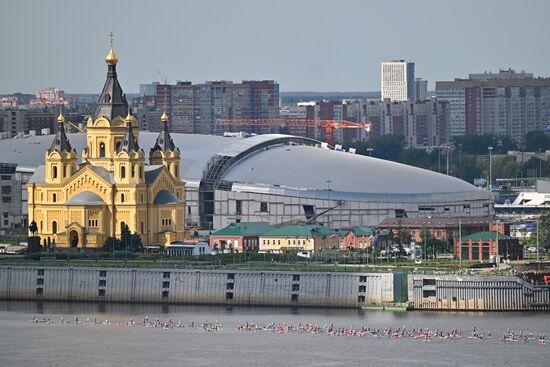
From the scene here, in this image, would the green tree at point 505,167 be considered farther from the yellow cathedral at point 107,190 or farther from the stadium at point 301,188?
the yellow cathedral at point 107,190

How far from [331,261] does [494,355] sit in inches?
1000

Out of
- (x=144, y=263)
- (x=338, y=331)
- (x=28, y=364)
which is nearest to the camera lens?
(x=28, y=364)

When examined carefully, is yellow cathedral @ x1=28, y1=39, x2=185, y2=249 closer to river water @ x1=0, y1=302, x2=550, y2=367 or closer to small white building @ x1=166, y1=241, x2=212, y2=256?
small white building @ x1=166, y1=241, x2=212, y2=256

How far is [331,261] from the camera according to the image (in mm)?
105875

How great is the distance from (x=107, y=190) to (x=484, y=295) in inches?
983

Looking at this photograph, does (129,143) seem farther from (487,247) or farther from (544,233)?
(544,233)

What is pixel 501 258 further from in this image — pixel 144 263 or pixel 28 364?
pixel 28 364

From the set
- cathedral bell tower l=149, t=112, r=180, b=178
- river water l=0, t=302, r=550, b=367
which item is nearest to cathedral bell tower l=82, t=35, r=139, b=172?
cathedral bell tower l=149, t=112, r=180, b=178

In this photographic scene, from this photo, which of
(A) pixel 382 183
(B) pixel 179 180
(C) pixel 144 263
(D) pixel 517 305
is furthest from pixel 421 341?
(A) pixel 382 183

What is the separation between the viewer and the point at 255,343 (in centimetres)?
8494

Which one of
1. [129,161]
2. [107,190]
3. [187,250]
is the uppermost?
[129,161]

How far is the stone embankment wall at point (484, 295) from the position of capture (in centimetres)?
9338

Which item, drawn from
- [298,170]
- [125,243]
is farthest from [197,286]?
[298,170]

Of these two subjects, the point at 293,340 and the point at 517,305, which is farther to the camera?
the point at 517,305
